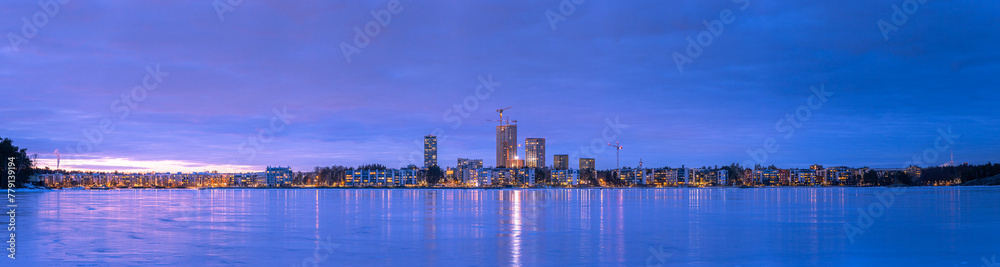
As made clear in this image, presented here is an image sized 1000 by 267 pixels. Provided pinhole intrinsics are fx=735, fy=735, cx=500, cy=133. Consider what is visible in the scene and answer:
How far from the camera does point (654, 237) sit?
22391 mm

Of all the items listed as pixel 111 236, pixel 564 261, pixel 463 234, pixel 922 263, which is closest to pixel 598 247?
pixel 564 261

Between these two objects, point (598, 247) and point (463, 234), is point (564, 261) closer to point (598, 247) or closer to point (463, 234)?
point (598, 247)

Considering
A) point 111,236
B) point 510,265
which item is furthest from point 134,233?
point 510,265

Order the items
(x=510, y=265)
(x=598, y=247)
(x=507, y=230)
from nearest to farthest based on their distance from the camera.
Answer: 1. (x=510, y=265)
2. (x=598, y=247)
3. (x=507, y=230)

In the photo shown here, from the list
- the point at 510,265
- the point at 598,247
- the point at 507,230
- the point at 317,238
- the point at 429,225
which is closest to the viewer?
the point at 510,265

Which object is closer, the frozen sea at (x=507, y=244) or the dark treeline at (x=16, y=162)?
the frozen sea at (x=507, y=244)

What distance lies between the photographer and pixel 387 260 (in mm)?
16422

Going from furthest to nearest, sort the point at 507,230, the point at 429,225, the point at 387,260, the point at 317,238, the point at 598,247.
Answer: the point at 429,225 → the point at 507,230 → the point at 317,238 → the point at 598,247 → the point at 387,260

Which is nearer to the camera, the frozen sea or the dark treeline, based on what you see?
the frozen sea

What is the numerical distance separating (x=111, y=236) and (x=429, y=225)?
35.5ft

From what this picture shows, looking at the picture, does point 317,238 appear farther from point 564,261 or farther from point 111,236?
point 564,261

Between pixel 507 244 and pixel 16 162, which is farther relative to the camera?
pixel 16 162

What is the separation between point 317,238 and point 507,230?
651cm

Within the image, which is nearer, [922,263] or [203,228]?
[922,263]
